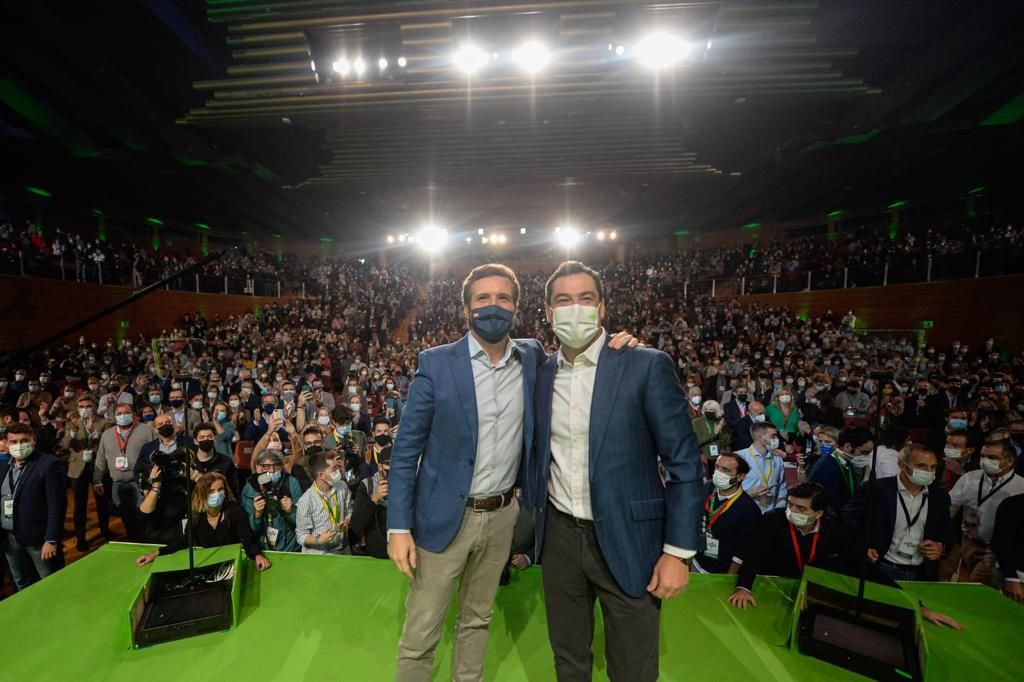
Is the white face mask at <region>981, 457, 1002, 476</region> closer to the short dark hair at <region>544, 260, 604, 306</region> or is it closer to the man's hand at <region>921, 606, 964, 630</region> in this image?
the man's hand at <region>921, 606, 964, 630</region>

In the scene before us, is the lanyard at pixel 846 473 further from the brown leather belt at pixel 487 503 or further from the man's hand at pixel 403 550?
the man's hand at pixel 403 550

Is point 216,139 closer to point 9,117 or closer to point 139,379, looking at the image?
point 9,117

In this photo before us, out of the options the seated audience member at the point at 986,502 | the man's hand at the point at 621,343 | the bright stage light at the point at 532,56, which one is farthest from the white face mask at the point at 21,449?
the seated audience member at the point at 986,502

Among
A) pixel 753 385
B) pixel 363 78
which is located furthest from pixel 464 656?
pixel 753 385

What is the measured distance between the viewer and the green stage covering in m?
1.93

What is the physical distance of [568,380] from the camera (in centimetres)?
157

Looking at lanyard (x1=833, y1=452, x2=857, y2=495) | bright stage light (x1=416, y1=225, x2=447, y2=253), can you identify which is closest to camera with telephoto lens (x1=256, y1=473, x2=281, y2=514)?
lanyard (x1=833, y1=452, x2=857, y2=495)

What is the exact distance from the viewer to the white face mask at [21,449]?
3008mm

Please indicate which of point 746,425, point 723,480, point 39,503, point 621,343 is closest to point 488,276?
point 621,343

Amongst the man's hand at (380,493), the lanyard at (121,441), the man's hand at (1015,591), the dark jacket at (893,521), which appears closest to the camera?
the man's hand at (1015,591)

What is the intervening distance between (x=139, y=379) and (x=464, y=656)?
8.62 metres

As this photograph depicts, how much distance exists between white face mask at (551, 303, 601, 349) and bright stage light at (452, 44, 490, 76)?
17.7ft

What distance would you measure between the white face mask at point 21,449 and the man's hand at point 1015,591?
6333 millimetres

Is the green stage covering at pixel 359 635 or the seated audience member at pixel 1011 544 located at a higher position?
the seated audience member at pixel 1011 544
